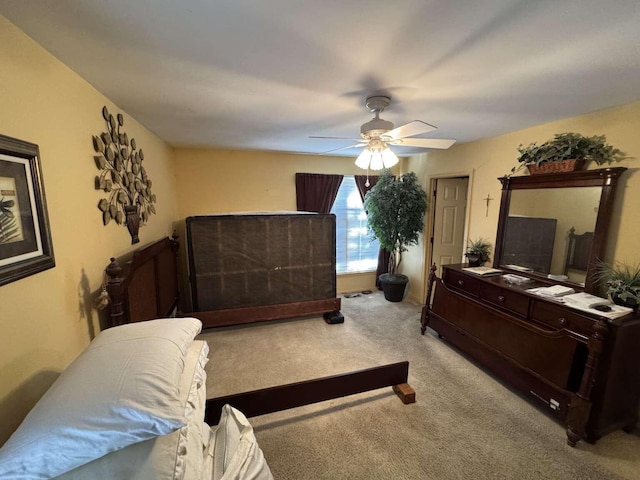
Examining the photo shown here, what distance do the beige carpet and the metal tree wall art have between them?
5.11ft

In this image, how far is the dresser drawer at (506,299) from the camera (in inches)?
84.0

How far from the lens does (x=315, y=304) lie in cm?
345

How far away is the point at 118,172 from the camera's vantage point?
186cm

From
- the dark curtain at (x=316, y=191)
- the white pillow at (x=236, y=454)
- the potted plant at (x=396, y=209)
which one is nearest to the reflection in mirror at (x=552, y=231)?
the potted plant at (x=396, y=209)

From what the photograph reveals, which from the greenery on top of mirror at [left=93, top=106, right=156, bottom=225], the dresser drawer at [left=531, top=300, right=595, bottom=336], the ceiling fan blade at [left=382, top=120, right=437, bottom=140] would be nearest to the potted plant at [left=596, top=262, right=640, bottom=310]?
the dresser drawer at [left=531, top=300, right=595, bottom=336]

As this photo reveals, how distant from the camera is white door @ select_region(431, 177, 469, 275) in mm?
3828

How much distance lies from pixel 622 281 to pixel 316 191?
10.8 ft

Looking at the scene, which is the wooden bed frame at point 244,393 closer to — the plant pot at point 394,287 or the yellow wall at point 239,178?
the yellow wall at point 239,178

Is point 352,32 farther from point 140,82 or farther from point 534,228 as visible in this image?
point 534,228

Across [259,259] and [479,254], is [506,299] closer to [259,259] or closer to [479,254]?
[479,254]

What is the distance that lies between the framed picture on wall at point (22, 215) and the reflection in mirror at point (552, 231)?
11.3 ft

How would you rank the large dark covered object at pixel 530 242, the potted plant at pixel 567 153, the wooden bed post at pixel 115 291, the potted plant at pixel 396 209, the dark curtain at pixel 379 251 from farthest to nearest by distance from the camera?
the dark curtain at pixel 379 251 → the potted plant at pixel 396 209 → the large dark covered object at pixel 530 242 → the potted plant at pixel 567 153 → the wooden bed post at pixel 115 291

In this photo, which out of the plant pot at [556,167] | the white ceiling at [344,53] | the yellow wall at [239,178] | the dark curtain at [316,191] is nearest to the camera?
the white ceiling at [344,53]

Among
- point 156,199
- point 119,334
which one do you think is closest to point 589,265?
point 119,334
